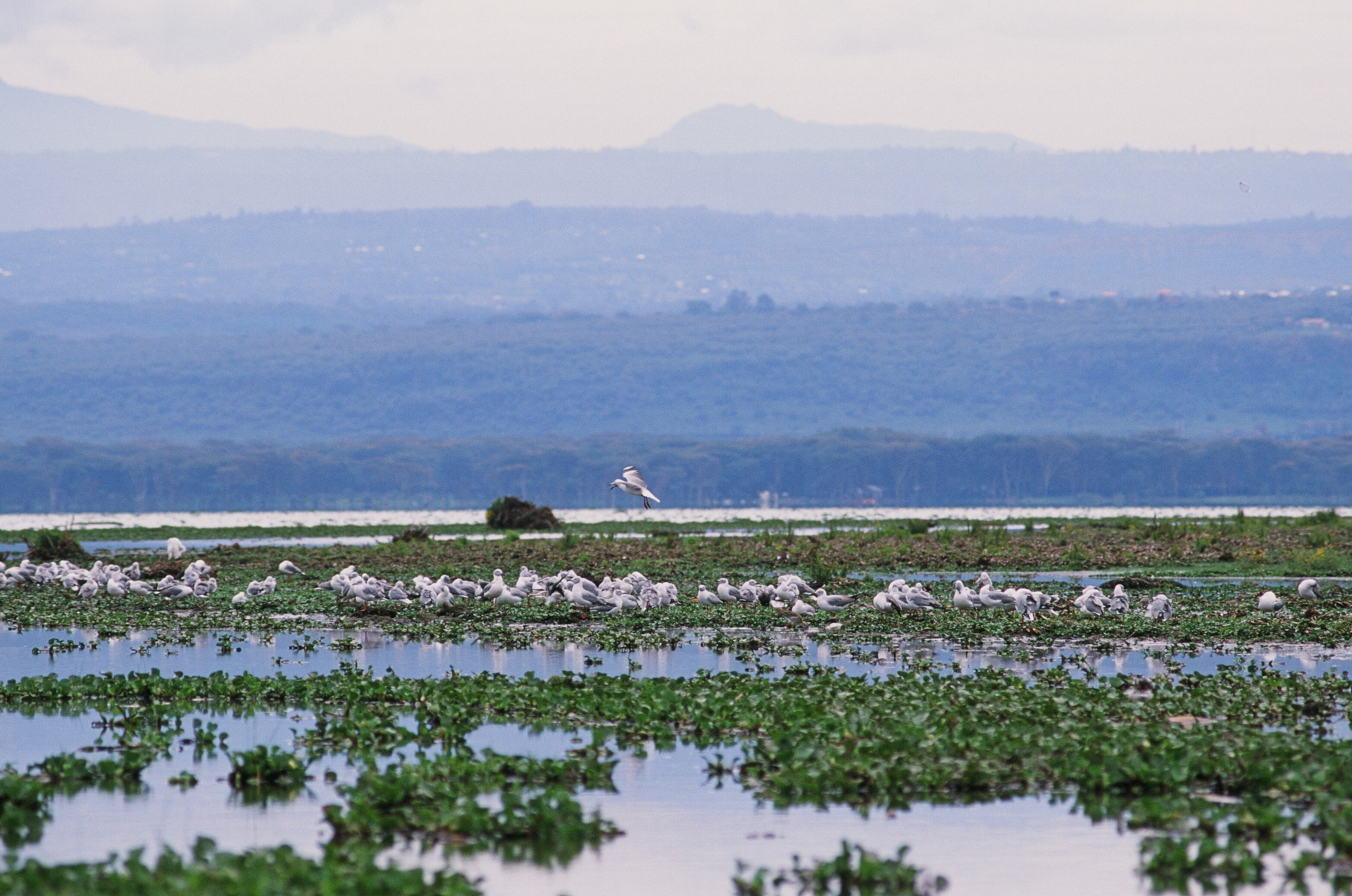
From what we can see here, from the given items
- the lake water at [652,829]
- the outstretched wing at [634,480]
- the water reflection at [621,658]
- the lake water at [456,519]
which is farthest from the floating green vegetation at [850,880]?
A: the lake water at [456,519]

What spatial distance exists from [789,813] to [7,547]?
48.0 meters

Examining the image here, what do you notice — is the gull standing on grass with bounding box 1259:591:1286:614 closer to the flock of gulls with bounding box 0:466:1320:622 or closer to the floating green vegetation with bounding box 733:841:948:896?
the flock of gulls with bounding box 0:466:1320:622

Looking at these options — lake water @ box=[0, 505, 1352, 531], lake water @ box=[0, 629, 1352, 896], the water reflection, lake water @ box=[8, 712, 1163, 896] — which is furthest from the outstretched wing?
lake water @ box=[0, 505, 1352, 531]

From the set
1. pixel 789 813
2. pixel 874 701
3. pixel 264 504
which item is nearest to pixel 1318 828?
pixel 789 813

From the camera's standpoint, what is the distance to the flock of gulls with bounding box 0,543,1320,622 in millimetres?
27484

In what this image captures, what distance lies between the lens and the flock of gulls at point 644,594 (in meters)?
27.5

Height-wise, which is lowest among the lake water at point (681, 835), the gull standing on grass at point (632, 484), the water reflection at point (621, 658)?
the lake water at point (681, 835)

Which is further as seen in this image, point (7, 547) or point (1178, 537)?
point (7, 547)

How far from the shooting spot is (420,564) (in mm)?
40875

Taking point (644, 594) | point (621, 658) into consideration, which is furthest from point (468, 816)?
point (644, 594)

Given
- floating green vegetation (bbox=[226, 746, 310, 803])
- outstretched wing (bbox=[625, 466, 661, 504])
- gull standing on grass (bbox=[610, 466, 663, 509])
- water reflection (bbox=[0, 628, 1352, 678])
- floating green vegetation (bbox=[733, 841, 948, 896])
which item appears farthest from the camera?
outstretched wing (bbox=[625, 466, 661, 504])

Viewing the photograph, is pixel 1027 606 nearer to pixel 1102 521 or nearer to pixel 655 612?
pixel 655 612

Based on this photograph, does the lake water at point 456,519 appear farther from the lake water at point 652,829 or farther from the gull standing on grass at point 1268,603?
the lake water at point 652,829

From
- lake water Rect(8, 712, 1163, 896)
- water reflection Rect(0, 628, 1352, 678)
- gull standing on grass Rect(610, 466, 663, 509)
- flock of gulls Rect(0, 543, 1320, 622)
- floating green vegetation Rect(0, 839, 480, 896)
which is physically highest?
gull standing on grass Rect(610, 466, 663, 509)
